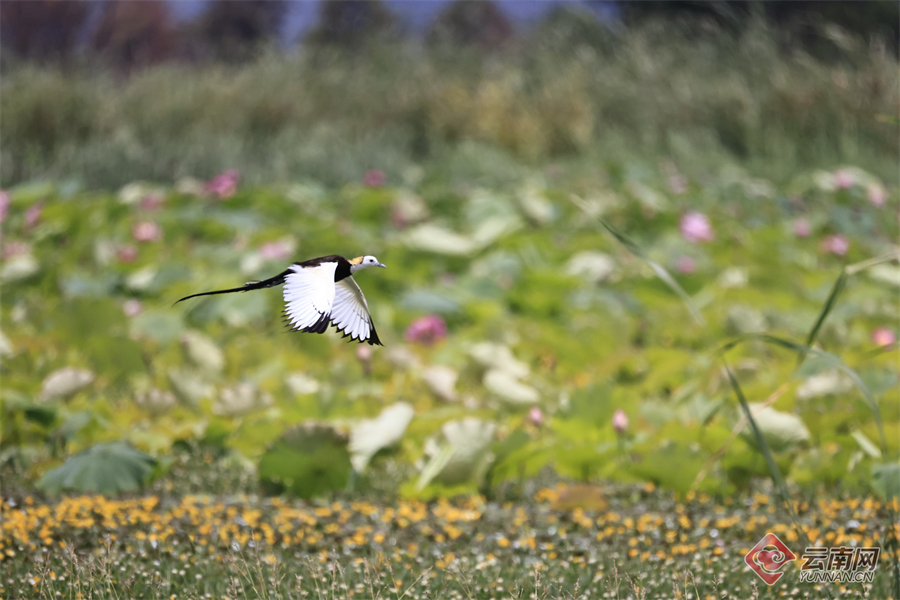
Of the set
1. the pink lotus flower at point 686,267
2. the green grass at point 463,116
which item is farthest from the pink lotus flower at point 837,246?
the green grass at point 463,116

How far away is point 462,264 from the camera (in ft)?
14.2

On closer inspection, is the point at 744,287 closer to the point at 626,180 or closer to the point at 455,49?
the point at 626,180

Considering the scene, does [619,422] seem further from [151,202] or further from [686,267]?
[151,202]

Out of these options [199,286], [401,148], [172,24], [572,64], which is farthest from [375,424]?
[172,24]

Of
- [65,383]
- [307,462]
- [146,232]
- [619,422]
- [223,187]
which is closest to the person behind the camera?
[307,462]

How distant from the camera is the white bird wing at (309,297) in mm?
657

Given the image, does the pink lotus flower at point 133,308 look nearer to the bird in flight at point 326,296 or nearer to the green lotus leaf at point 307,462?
the green lotus leaf at point 307,462

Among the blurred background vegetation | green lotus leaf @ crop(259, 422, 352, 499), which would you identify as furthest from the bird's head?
green lotus leaf @ crop(259, 422, 352, 499)

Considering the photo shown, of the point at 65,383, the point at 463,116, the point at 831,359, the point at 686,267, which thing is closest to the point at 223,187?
the point at 65,383

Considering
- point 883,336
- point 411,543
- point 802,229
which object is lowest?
point 802,229

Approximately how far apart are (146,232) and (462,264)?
1643 mm

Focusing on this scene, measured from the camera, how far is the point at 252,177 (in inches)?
256

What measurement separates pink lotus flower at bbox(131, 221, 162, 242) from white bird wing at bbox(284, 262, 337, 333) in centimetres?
380

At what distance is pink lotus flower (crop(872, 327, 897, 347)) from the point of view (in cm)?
309
